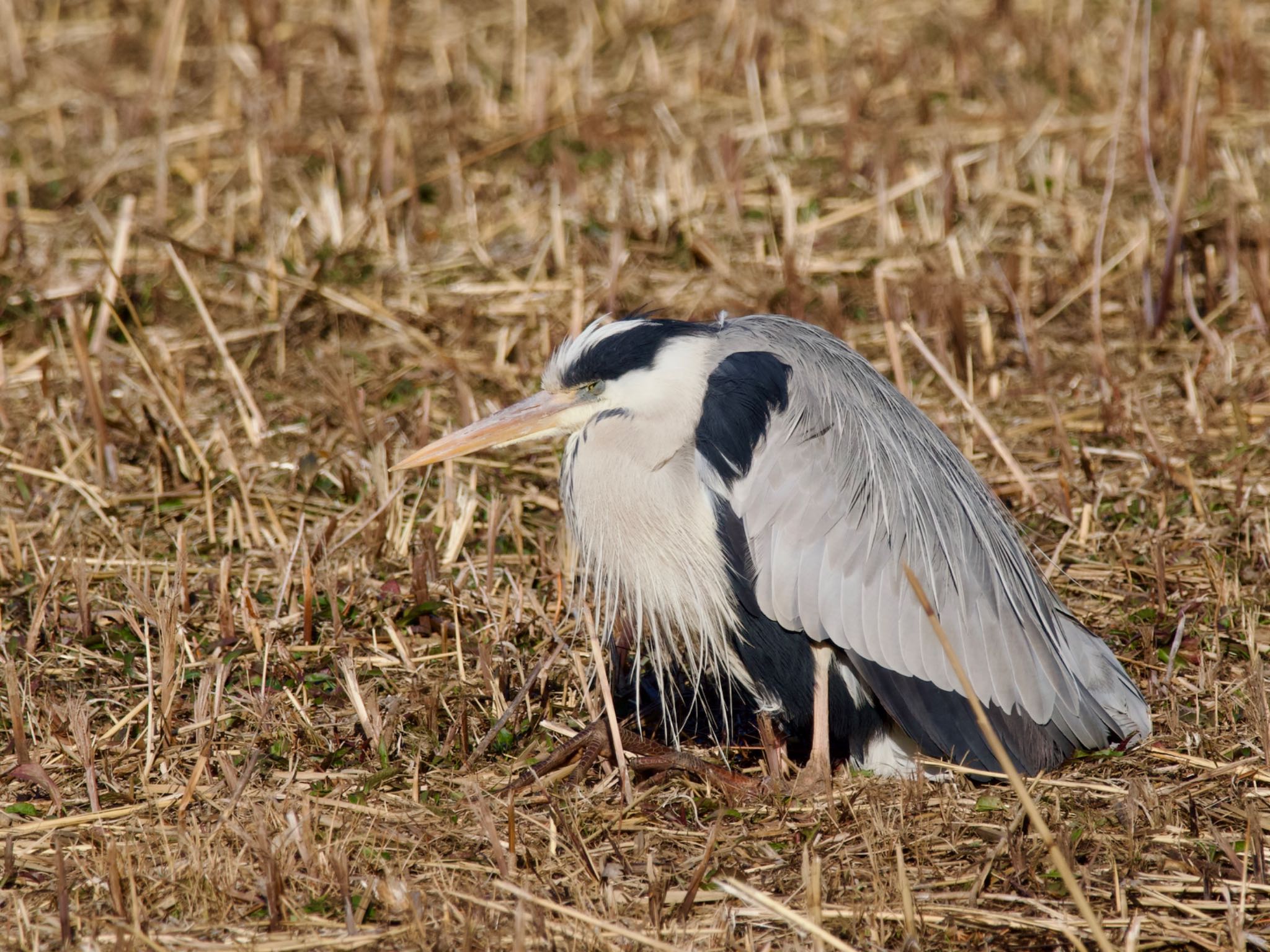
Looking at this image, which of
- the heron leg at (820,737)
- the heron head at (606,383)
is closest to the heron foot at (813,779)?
the heron leg at (820,737)

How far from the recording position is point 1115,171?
5.84 metres

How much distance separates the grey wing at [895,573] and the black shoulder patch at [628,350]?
0.13 metres

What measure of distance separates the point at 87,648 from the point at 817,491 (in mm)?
1795

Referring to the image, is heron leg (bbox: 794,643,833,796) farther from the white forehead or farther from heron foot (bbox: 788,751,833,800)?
Answer: the white forehead

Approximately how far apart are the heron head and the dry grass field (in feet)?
1.80

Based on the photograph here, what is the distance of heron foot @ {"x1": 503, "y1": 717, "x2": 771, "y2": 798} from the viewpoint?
298 centimetres

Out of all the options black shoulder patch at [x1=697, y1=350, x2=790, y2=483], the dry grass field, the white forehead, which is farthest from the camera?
the white forehead

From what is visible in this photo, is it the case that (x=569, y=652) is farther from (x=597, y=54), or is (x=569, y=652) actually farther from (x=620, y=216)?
(x=597, y=54)

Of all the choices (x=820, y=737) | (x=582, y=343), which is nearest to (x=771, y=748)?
(x=820, y=737)

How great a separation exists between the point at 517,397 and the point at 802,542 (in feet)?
6.02

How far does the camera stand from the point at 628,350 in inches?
119

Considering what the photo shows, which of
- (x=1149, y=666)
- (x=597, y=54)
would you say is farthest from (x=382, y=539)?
(x=597, y=54)

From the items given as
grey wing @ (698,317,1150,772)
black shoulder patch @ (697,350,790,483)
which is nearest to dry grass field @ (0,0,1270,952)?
grey wing @ (698,317,1150,772)

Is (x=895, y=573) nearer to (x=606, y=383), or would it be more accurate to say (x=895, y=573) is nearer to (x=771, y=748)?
(x=771, y=748)
